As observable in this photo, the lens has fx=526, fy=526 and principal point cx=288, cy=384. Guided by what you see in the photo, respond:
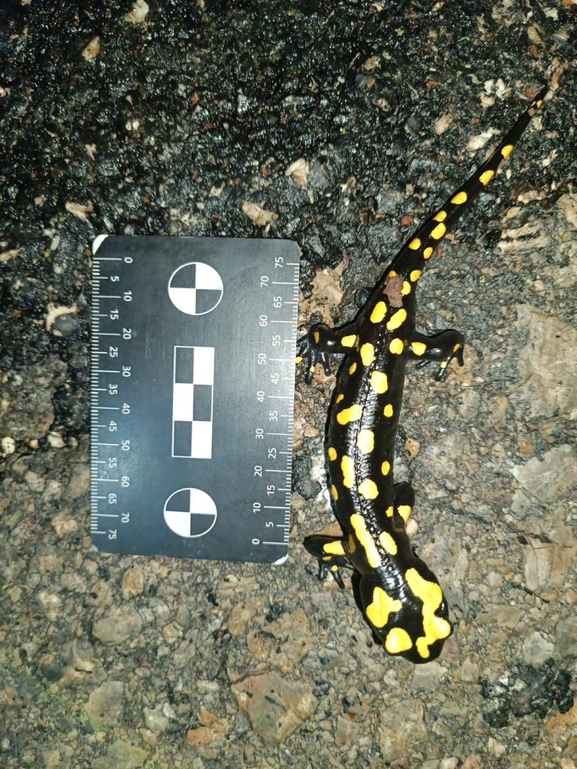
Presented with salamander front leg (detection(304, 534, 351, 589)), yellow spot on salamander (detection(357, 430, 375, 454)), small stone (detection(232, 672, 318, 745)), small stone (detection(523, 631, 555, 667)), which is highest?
yellow spot on salamander (detection(357, 430, 375, 454))

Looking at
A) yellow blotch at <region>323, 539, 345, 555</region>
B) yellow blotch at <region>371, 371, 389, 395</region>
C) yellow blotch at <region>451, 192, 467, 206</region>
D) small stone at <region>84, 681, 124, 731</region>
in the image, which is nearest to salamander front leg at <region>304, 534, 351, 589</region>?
yellow blotch at <region>323, 539, 345, 555</region>

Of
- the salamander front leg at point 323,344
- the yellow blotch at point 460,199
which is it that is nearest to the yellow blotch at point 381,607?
the salamander front leg at point 323,344

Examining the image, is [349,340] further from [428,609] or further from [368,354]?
[428,609]

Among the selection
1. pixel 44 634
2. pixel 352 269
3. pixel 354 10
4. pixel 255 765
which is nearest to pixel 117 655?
pixel 44 634

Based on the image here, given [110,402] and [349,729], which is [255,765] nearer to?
[349,729]

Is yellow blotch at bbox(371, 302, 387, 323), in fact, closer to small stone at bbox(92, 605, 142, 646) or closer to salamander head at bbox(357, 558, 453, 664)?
salamander head at bbox(357, 558, 453, 664)

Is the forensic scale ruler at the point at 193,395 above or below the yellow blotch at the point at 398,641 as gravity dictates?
above

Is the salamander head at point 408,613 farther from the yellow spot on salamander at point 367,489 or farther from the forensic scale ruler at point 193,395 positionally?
the forensic scale ruler at point 193,395
